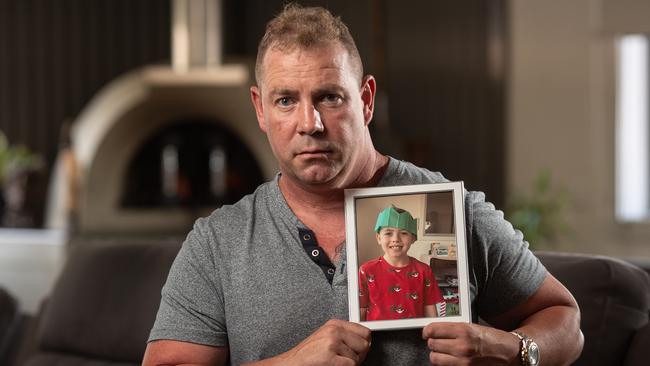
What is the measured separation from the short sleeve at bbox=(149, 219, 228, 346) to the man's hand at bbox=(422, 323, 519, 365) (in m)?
0.35

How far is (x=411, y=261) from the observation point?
5.00 ft

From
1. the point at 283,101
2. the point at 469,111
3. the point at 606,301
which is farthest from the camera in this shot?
the point at 469,111

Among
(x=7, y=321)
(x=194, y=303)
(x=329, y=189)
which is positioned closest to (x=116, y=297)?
(x=7, y=321)

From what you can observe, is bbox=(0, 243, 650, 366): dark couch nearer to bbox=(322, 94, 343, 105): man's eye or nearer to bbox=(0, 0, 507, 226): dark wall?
bbox=(322, 94, 343, 105): man's eye

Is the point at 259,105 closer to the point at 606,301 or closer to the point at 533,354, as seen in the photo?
the point at 533,354

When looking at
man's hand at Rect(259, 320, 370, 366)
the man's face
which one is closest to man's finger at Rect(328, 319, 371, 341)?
man's hand at Rect(259, 320, 370, 366)

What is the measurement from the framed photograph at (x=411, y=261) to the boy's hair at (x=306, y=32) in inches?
9.7

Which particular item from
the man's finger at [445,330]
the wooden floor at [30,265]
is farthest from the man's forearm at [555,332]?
the wooden floor at [30,265]

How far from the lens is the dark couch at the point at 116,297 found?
6.97 feet

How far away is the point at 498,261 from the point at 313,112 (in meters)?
0.39

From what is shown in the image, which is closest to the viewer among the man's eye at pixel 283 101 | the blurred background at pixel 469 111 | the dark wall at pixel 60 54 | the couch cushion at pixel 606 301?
the man's eye at pixel 283 101

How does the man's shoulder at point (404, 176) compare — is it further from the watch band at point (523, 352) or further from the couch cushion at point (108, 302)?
the couch cushion at point (108, 302)

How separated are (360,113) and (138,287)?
3.60 ft

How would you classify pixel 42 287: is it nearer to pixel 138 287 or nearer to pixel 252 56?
pixel 252 56
